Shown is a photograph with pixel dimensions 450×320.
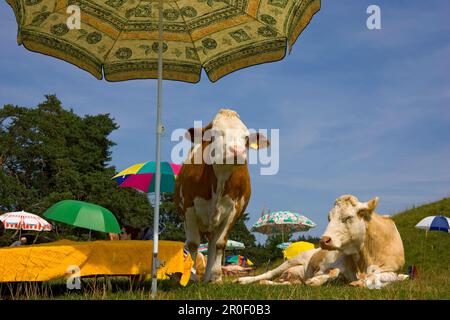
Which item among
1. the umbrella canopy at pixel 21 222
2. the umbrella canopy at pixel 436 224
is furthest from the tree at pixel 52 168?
the umbrella canopy at pixel 436 224

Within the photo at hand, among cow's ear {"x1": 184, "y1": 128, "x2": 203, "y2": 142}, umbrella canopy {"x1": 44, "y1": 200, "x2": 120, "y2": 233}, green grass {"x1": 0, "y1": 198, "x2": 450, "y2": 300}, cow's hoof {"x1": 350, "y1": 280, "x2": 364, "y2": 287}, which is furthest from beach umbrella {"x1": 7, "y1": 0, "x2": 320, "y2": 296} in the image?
cow's hoof {"x1": 350, "y1": 280, "x2": 364, "y2": 287}

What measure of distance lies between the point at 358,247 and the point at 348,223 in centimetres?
46

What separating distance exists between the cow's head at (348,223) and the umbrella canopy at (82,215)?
4.02m

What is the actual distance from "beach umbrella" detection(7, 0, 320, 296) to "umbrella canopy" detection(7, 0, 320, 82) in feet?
0.04

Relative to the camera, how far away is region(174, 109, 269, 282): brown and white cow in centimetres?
762

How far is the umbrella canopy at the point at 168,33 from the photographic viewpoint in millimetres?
7090

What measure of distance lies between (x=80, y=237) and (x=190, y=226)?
28.8 m

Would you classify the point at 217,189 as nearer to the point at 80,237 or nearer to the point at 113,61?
the point at 113,61

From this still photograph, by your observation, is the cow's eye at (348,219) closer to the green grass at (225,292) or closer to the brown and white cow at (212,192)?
the green grass at (225,292)

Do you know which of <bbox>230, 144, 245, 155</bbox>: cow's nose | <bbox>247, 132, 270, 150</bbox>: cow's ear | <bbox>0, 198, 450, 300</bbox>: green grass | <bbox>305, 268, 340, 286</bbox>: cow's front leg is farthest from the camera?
<bbox>247, 132, 270, 150</bbox>: cow's ear

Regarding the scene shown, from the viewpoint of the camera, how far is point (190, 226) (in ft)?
26.6

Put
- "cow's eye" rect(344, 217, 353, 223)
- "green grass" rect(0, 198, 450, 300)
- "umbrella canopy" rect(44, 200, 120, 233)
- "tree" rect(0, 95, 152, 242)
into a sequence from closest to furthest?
"green grass" rect(0, 198, 450, 300)
"cow's eye" rect(344, 217, 353, 223)
"umbrella canopy" rect(44, 200, 120, 233)
"tree" rect(0, 95, 152, 242)

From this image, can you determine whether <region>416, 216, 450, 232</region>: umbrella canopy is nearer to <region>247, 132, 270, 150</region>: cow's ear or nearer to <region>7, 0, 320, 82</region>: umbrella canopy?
<region>247, 132, 270, 150</region>: cow's ear

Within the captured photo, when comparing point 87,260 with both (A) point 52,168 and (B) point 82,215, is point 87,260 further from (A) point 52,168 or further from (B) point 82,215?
(A) point 52,168
